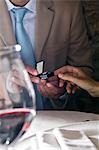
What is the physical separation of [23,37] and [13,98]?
828 millimetres

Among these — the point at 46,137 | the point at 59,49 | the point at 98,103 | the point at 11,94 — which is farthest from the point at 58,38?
the point at 11,94

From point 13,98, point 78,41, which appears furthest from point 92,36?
point 13,98

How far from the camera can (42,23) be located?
4.38 feet

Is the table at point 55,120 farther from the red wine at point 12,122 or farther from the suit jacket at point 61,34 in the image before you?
the suit jacket at point 61,34

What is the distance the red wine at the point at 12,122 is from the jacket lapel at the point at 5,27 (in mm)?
824

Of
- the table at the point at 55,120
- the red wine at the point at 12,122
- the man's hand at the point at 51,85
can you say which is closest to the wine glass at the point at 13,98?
the red wine at the point at 12,122

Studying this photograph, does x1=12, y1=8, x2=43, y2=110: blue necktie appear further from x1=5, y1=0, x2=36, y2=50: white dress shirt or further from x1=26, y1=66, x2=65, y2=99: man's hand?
x1=26, y1=66, x2=65, y2=99: man's hand

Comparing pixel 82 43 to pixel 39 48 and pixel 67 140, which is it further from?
pixel 67 140

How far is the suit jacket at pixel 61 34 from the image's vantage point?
4.41ft

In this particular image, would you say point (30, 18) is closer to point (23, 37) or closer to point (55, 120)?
point (23, 37)

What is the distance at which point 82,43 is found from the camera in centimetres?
138

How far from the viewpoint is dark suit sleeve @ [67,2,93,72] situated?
1372 millimetres

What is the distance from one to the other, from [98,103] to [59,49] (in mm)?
249

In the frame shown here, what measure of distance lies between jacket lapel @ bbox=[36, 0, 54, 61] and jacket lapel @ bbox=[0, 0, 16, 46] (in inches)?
4.0
